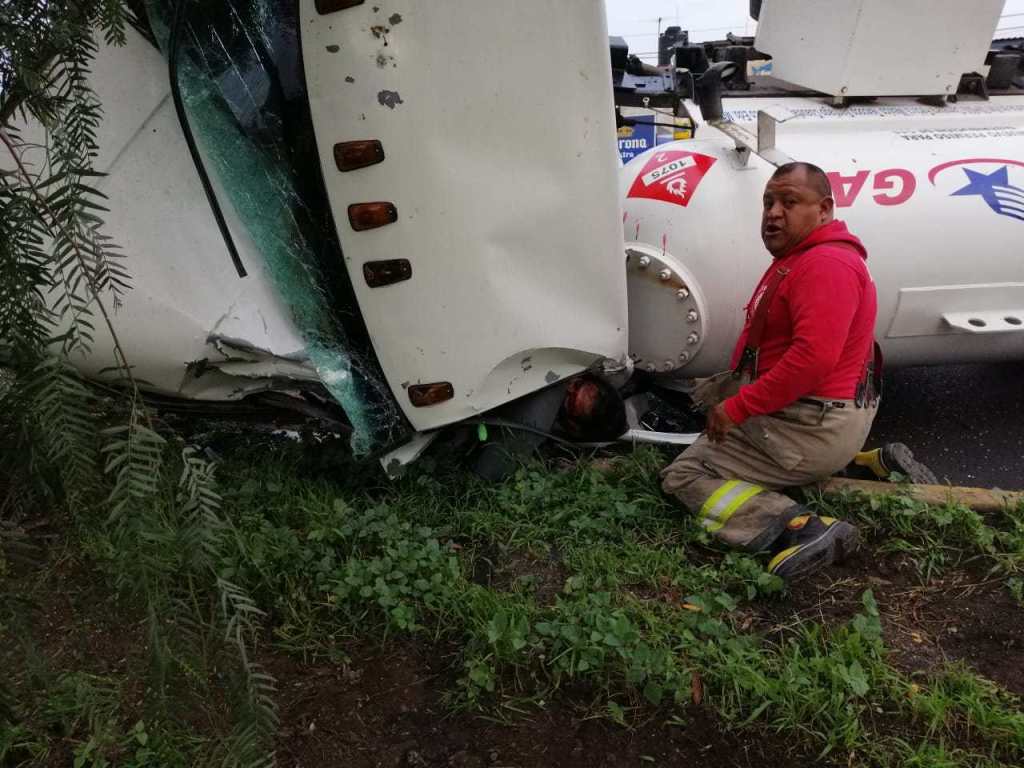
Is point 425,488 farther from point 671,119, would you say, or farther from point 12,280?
point 671,119

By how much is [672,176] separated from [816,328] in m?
0.98

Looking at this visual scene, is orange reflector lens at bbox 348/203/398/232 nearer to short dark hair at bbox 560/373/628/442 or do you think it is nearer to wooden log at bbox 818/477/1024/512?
short dark hair at bbox 560/373/628/442

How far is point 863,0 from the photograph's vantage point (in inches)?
141

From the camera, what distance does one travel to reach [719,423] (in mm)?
2684

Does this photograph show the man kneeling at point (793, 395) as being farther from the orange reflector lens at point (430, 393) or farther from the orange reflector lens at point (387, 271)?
the orange reflector lens at point (387, 271)

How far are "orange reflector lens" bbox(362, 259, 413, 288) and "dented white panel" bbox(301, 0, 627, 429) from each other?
0.02m

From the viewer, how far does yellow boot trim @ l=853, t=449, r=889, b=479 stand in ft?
10.0

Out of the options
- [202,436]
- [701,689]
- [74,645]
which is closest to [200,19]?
[202,436]

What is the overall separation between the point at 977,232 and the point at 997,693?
70.3 inches

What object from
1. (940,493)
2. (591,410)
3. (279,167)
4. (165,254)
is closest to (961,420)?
(940,493)

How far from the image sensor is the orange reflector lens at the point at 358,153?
7.77 feet

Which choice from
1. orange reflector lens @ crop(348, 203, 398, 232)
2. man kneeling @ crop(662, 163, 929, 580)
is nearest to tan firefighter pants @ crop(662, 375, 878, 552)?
man kneeling @ crop(662, 163, 929, 580)

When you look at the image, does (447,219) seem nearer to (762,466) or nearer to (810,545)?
(762,466)

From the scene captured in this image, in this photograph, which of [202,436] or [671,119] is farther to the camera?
[671,119]
